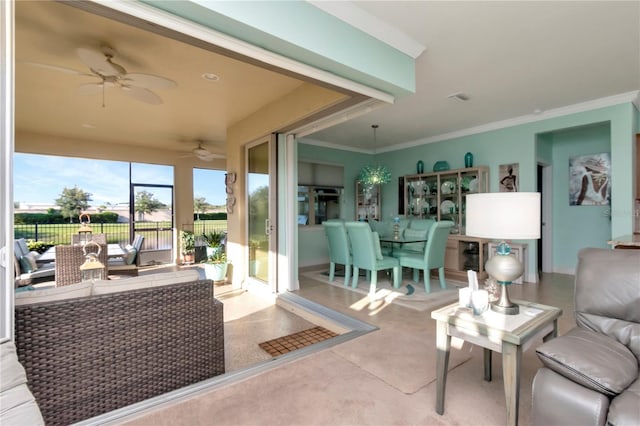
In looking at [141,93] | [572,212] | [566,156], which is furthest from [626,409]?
[566,156]

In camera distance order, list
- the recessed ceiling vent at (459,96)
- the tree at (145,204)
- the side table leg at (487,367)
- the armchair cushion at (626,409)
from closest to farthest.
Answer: the armchair cushion at (626,409), the side table leg at (487,367), the recessed ceiling vent at (459,96), the tree at (145,204)

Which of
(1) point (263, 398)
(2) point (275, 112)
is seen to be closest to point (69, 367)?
(1) point (263, 398)

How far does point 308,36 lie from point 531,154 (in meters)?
4.36

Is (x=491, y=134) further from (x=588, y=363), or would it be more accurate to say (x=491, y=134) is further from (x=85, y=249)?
(x=85, y=249)

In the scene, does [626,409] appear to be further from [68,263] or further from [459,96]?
[68,263]

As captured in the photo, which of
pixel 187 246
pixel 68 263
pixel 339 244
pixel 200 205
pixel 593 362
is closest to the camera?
pixel 593 362

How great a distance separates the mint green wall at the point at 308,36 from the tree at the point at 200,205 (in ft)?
21.2

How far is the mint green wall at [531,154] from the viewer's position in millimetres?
3883

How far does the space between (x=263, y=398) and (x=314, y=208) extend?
4634 millimetres

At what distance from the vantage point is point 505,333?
4.87 feet

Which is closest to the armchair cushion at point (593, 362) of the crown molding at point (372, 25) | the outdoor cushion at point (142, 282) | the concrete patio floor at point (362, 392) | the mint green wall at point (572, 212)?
the concrete patio floor at point (362, 392)

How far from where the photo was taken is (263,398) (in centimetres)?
189

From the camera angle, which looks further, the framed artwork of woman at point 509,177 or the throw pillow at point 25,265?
the framed artwork of woman at point 509,177

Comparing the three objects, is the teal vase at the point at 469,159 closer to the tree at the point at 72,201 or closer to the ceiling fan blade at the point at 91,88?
the ceiling fan blade at the point at 91,88
